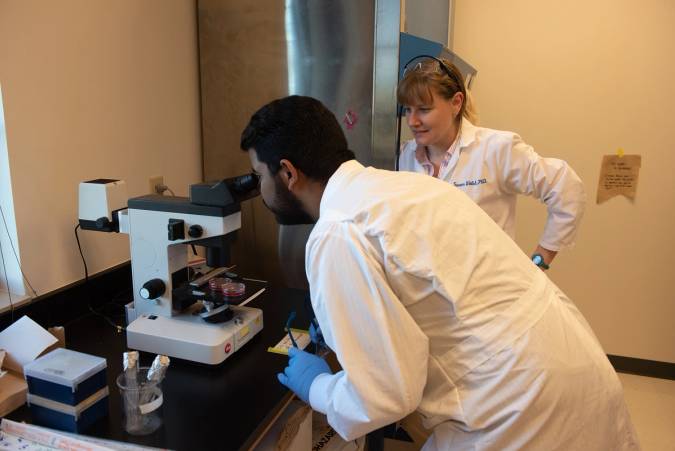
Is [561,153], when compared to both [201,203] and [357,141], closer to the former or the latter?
[357,141]

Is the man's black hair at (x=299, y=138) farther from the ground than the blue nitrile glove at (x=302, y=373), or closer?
farther from the ground

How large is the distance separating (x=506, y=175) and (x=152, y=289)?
1.24 metres

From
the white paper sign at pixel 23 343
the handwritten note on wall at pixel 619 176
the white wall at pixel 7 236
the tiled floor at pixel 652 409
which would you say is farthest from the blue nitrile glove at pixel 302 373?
the handwritten note on wall at pixel 619 176

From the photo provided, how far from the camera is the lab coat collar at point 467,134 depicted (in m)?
1.76

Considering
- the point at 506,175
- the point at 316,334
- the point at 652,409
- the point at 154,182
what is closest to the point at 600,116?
the point at 506,175

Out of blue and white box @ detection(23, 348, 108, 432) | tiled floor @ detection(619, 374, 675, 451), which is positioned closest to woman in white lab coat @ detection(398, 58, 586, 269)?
tiled floor @ detection(619, 374, 675, 451)

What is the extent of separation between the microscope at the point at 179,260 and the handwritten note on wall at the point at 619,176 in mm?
2105

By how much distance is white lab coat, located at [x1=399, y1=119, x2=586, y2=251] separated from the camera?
5.72ft

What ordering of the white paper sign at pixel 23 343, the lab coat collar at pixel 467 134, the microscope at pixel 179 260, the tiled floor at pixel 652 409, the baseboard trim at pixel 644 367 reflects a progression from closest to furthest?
1. the white paper sign at pixel 23 343
2. the microscope at pixel 179 260
3. the lab coat collar at pixel 467 134
4. the tiled floor at pixel 652 409
5. the baseboard trim at pixel 644 367

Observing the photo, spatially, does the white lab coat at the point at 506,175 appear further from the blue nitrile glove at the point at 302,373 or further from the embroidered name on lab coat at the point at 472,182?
the blue nitrile glove at the point at 302,373

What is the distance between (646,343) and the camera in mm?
2695

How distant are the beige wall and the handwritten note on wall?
0.10ft

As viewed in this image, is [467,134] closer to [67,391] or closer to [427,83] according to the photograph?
[427,83]

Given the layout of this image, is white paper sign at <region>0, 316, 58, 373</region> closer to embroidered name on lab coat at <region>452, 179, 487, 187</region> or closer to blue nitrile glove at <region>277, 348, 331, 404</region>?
blue nitrile glove at <region>277, 348, 331, 404</region>
